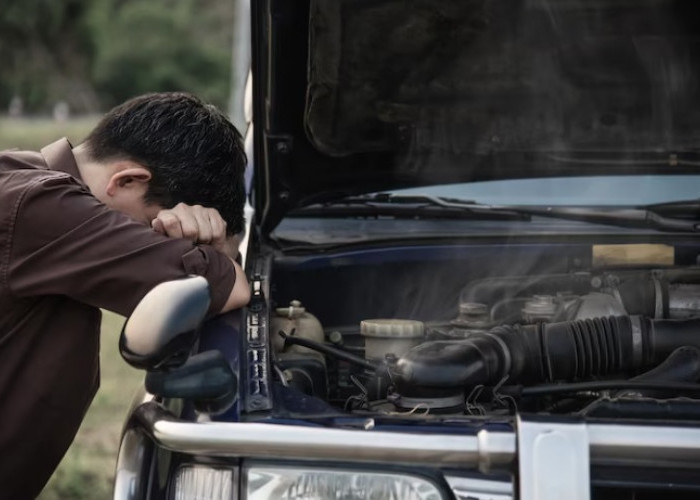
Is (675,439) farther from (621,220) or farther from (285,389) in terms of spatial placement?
(621,220)

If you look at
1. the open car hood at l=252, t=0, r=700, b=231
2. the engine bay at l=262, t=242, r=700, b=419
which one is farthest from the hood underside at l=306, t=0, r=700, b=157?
the engine bay at l=262, t=242, r=700, b=419

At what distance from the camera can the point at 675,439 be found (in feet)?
5.00

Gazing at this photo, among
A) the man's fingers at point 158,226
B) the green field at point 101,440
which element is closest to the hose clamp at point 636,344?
the man's fingers at point 158,226

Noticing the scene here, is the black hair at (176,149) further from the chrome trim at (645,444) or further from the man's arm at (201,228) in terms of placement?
the chrome trim at (645,444)

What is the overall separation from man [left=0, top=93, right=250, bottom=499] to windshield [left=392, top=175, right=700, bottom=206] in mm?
918

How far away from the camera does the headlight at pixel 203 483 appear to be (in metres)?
1.64

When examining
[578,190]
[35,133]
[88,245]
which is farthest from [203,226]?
[35,133]

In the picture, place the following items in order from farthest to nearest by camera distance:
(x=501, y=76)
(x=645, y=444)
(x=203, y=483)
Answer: (x=501, y=76) < (x=203, y=483) < (x=645, y=444)

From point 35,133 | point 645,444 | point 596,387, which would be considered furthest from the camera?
point 35,133

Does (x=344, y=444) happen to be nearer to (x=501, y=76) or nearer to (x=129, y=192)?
(x=129, y=192)

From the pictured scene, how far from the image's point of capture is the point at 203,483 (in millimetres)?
1664

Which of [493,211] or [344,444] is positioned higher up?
[493,211]

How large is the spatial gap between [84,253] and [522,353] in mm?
937

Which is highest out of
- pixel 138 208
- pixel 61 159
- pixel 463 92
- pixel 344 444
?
pixel 463 92
